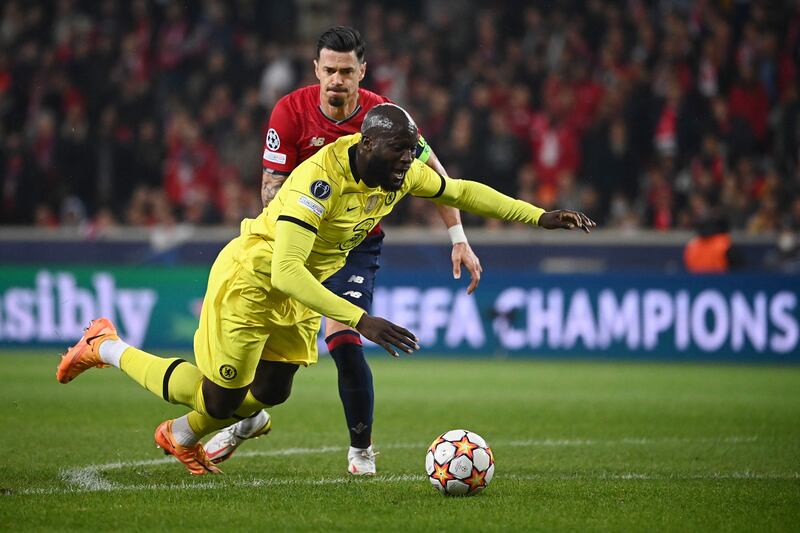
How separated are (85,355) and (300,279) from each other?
173 centimetres

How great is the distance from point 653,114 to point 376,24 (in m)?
4.91

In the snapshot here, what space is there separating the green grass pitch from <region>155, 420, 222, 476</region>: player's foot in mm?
71

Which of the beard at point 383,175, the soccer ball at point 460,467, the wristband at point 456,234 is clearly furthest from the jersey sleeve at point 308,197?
the wristband at point 456,234

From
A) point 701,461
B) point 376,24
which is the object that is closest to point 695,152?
point 376,24

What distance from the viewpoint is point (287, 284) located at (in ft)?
18.1

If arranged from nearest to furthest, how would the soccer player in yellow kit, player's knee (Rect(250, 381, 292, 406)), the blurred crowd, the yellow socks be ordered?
1. the soccer player in yellow kit
2. the yellow socks
3. player's knee (Rect(250, 381, 292, 406))
4. the blurred crowd

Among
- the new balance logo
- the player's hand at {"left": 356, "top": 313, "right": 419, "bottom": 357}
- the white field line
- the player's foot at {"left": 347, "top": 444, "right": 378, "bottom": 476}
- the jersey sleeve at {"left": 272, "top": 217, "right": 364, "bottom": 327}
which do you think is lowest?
the white field line

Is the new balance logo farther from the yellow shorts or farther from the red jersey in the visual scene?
the red jersey

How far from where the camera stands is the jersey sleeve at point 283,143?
6.89m

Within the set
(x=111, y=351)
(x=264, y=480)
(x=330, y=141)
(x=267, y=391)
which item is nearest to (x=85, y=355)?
(x=111, y=351)

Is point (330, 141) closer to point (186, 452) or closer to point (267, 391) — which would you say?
point (267, 391)

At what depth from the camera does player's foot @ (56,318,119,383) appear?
261 inches

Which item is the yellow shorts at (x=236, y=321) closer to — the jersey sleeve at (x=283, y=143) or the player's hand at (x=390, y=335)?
the jersey sleeve at (x=283, y=143)

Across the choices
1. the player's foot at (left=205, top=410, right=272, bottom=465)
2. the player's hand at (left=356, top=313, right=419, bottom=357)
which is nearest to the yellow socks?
the player's foot at (left=205, top=410, right=272, bottom=465)
